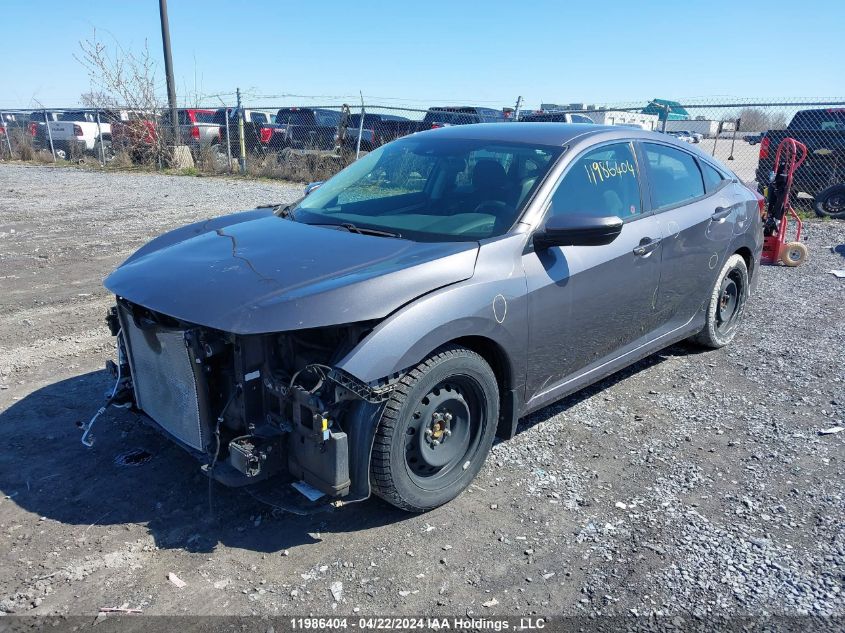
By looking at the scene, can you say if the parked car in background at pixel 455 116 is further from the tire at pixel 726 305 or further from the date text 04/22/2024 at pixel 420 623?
the date text 04/22/2024 at pixel 420 623

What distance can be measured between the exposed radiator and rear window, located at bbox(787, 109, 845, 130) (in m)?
12.8

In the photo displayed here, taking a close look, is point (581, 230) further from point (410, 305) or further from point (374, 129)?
point (374, 129)

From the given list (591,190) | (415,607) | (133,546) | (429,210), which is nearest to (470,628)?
Answer: (415,607)

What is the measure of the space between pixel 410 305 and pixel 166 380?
1278 mm

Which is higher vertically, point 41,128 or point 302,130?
point 302,130

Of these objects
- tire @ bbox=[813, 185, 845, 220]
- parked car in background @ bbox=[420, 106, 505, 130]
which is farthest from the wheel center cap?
parked car in background @ bbox=[420, 106, 505, 130]

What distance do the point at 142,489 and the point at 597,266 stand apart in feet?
8.94

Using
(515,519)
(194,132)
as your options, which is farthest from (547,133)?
→ (194,132)

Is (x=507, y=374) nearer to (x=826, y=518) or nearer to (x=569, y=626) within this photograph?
(x=569, y=626)

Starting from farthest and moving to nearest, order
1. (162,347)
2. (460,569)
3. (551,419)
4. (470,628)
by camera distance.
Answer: (551,419) < (162,347) < (460,569) < (470,628)

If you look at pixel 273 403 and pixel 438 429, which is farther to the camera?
pixel 438 429

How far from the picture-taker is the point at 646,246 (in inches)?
162

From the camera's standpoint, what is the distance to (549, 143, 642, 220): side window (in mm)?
3764

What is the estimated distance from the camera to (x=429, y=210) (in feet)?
12.5
